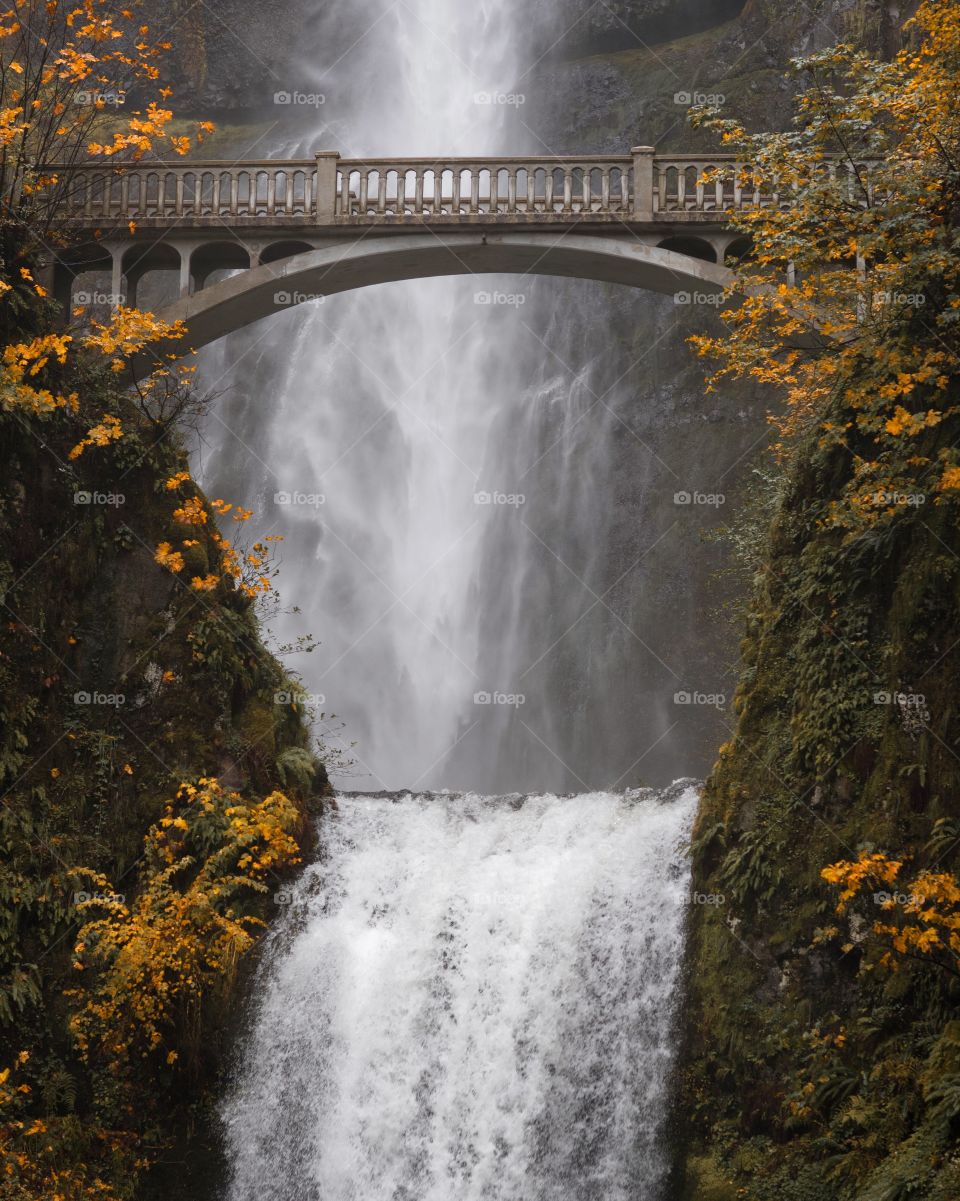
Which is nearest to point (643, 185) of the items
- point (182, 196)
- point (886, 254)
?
point (182, 196)

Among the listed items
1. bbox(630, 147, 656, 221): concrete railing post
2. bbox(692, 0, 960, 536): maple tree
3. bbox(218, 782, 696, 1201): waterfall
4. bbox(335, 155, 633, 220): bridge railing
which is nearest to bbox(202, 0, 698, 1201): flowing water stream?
bbox(218, 782, 696, 1201): waterfall

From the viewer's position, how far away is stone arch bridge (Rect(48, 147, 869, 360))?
18.2 m

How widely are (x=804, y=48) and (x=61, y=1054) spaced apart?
89.2ft

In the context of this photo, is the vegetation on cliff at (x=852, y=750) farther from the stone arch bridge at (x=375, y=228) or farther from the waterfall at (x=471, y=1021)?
the stone arch bridge at (x=375, y=228)

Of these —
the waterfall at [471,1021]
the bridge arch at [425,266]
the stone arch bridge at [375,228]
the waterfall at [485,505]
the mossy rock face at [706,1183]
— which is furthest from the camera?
the waterfall at [485,505]

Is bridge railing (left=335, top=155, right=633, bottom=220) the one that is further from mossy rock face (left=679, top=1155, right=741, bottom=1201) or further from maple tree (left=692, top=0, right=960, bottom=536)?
mossy rock face (left=679, top=1155, right=741, bottom=1201)

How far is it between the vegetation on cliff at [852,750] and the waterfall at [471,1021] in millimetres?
687

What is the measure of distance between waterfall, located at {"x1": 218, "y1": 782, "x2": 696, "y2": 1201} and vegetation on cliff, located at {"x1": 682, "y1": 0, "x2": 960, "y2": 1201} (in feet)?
2.26

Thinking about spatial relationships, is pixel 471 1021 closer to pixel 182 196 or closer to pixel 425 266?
pixel 425 266

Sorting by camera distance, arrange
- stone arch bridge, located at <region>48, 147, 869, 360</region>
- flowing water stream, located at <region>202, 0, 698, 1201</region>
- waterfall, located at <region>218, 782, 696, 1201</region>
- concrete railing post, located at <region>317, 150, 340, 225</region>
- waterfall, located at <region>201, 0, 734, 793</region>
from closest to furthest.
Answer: waterfall, located at <region>218, 782, 696, 1201</region> < flowing water stream, located at <region>202, 0, 698, 1201</region> < stone arch bridge, located at <region>48, 147, 869, 360</region> < concrete railing post, located at <region>317, 150, 340, 225</region> < waterfall, located at <region>201, 0, 734, 793</region>

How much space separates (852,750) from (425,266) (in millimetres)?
11278

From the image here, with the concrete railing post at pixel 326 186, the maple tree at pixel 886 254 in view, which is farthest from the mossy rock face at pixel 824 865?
the concrete railing post at pixel 326 186

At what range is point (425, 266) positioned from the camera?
19.3m

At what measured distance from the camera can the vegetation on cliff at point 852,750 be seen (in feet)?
32.1
